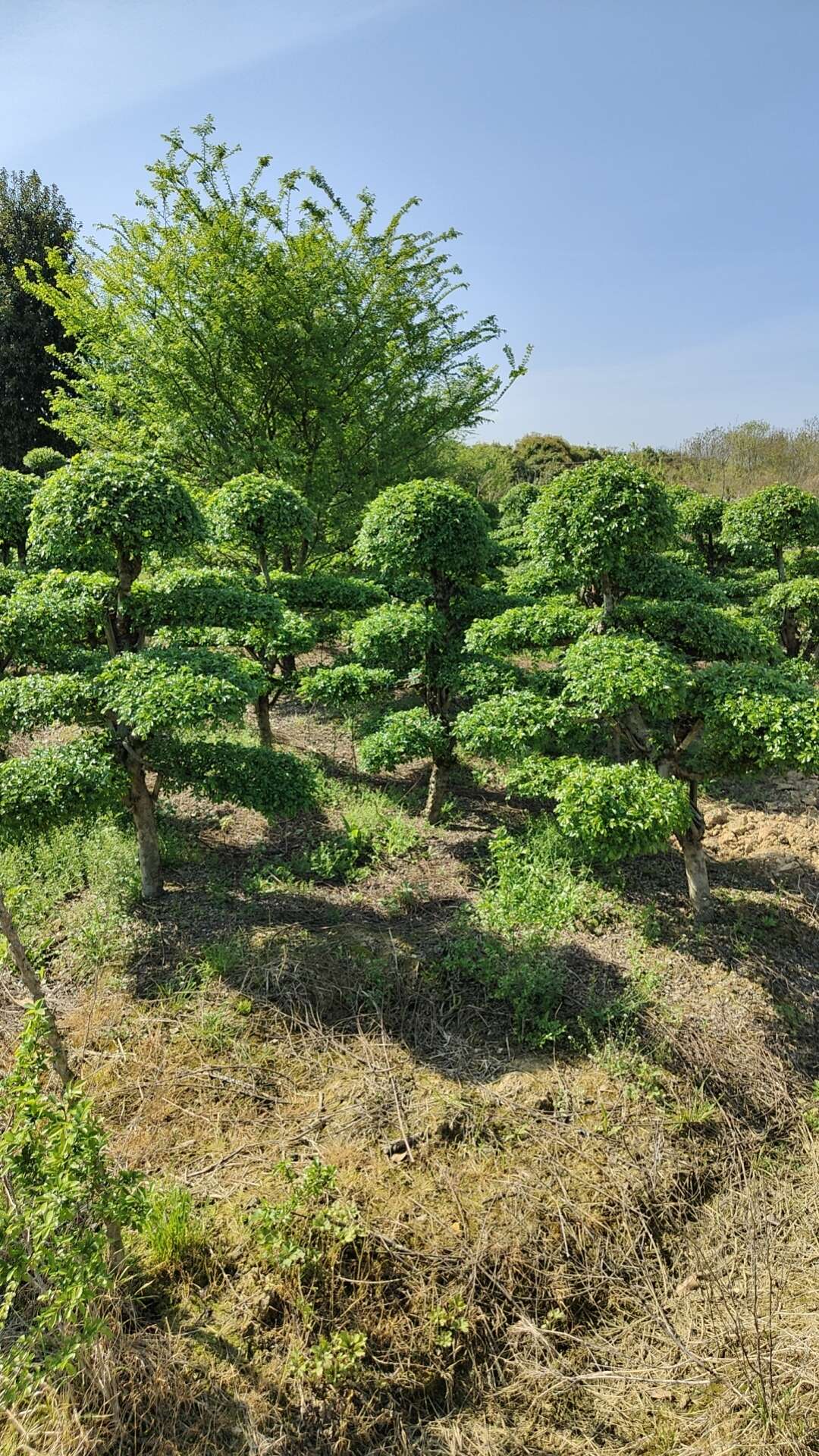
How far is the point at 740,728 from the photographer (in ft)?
14.0

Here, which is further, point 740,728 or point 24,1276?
point 740,728

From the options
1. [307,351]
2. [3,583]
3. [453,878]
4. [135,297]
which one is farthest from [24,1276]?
[135,297]

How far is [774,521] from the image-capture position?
9312 millimetres

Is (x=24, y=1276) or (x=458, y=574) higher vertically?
(x=458, y=574)

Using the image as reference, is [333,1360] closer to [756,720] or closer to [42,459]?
[756,720]

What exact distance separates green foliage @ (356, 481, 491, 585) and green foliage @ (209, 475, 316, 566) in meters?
1.02

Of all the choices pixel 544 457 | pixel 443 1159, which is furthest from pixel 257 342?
pixel 544 457

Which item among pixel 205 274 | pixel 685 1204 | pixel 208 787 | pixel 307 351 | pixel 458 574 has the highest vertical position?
pixel 205 274

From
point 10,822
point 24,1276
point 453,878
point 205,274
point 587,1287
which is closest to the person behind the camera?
point 24,1276

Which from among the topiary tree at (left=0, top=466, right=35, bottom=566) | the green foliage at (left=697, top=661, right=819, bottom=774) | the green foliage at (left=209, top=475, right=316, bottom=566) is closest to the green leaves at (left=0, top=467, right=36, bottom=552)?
the topiary tree at (left=0, top=466, right=35, bottom=566)

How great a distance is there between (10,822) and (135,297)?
8.40 m

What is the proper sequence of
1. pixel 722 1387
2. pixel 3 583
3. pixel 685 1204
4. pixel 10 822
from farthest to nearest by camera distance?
pixel 3 583
pixel 10 822
pixel 685 1204
pixel 722 1387

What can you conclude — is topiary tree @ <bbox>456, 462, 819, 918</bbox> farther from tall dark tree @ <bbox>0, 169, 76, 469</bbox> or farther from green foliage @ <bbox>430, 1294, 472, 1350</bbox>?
tall dark tree @ <bbox>0, 169, 76, 469</bbox>

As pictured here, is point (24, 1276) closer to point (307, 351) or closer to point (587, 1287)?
point (587, 1287)
